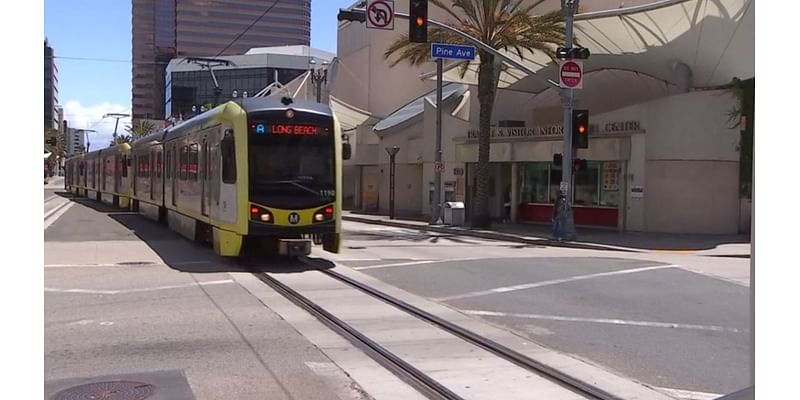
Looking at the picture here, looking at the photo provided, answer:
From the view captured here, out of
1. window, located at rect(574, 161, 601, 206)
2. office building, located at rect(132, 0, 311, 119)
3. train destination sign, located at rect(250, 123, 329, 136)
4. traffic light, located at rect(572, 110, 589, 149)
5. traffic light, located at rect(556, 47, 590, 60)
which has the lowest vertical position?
window, located at rect(574, 161, 601, 206)

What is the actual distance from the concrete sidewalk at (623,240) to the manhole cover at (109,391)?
17.2 m

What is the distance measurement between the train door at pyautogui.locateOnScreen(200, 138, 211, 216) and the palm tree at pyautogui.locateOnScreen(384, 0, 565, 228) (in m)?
13.2

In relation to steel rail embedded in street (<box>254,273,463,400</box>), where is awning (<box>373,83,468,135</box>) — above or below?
above

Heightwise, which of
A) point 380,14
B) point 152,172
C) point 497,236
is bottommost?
point 497,236

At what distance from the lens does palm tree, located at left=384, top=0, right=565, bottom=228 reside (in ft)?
88.2

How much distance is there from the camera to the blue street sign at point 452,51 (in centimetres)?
2231

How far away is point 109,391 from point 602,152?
76.7ft

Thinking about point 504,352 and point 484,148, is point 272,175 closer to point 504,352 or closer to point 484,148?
point 504,352

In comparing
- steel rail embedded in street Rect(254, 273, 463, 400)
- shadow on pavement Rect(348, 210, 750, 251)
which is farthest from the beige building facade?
steel rail embedded in street Rect(254, 273, 463, 400)

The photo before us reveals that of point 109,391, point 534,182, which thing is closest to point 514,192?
point 534,182

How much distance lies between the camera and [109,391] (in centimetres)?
618

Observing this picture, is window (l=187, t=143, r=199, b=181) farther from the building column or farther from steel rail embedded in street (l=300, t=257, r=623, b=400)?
the building column

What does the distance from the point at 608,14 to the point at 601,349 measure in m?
19.7
